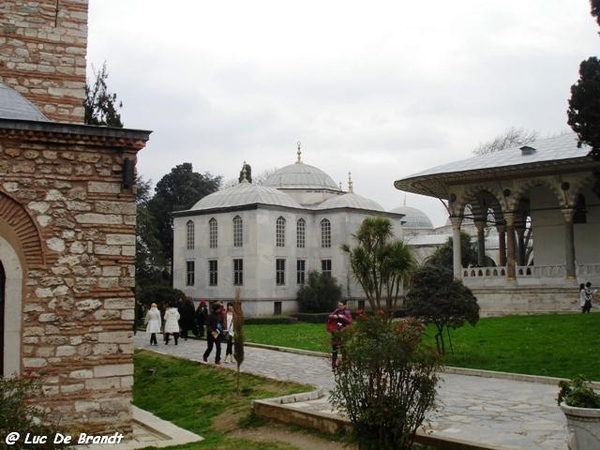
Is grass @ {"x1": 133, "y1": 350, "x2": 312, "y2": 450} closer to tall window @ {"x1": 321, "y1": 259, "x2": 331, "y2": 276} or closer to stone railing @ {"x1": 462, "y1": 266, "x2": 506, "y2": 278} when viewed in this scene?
stone railing @ {"x1": 462, "y1": 266, "x2": 506, "y2": 278}

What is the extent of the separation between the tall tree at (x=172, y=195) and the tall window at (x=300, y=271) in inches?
499

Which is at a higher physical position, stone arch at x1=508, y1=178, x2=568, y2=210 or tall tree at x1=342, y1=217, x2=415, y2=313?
stone arch at x1=508, y1=178, x2=568, y2=210

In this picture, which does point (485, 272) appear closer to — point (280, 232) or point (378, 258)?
point (378, 258)

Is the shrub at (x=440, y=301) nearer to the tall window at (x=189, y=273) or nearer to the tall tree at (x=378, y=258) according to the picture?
the tall tree at (x=378, y=258)

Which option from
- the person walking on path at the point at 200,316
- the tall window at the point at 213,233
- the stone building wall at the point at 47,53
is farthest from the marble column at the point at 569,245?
the stone building wall at the point at 47,53

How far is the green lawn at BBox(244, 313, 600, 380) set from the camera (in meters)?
12.4

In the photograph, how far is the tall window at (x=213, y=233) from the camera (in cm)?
3460

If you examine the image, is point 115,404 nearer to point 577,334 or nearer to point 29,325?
point 29,325

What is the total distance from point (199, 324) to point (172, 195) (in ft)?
88.9

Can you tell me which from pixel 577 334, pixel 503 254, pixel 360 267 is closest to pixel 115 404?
pixel 577 334

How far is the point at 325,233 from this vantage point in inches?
1415

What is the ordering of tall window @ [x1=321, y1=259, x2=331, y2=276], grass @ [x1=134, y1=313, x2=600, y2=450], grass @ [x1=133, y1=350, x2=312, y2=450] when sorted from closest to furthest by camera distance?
grass @ [x1=133, y1=350, x2=312, y2=450] → grass @ [x1=134, y1=313, x2=600, y2=450] → tall window @ [x1=321, y1=259, x2=331, y2=276]

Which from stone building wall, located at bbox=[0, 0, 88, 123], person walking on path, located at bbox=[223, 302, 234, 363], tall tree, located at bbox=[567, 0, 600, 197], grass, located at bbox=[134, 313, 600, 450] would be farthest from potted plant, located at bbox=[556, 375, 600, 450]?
tall tree, located at bbox=[567, 0, 600, 197]

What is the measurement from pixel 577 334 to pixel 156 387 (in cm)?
999
